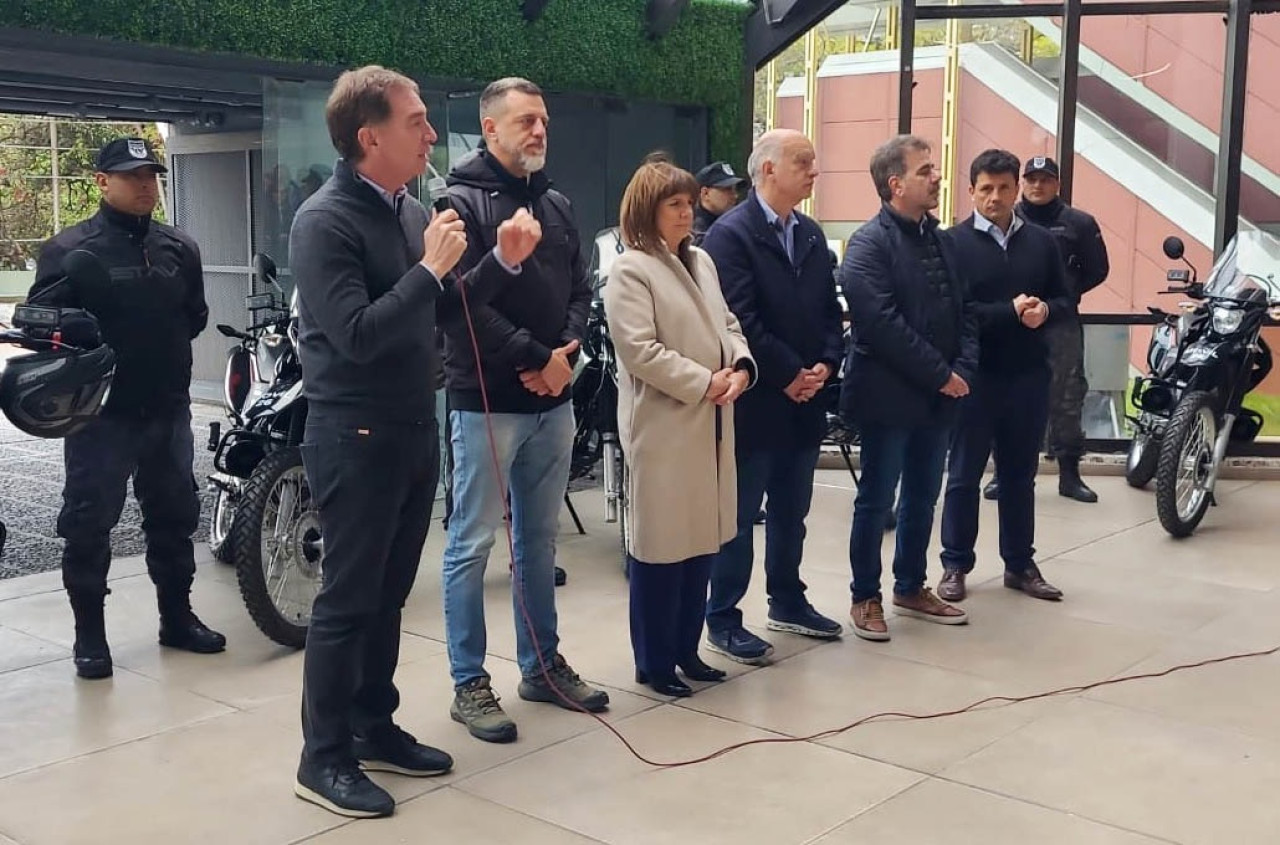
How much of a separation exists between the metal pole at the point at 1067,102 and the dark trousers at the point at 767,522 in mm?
4443

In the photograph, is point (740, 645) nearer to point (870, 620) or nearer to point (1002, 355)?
point (870, 620)

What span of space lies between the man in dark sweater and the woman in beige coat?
1.44 meters

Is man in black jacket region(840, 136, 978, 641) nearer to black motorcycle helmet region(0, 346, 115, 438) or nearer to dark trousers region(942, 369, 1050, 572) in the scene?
dark trousers region(942, 369, 1050, 572)

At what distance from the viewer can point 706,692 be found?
423 centimetres

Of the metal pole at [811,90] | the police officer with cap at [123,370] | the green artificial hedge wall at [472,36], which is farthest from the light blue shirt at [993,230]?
the metal pole at [811,90]

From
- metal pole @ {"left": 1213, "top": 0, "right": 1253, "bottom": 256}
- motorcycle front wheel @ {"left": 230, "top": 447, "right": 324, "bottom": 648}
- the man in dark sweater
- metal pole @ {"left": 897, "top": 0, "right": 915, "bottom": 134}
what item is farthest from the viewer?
metal pole @ {"left": 897, "top": 0, "right": 915, "bottom": 134}

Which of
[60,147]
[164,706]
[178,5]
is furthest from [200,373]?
[60,147]

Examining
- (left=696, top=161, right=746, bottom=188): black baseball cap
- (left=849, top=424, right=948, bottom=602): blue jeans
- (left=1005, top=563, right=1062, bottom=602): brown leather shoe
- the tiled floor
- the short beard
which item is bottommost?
the tiled floor

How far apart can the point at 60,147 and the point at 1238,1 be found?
2175cm

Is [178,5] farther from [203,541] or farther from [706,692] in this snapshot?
[706,692]

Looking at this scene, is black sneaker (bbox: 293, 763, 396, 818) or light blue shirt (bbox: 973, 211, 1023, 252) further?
light blue shirt (bbox: 973, 211, 1023, 252)

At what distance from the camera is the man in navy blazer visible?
173 inches

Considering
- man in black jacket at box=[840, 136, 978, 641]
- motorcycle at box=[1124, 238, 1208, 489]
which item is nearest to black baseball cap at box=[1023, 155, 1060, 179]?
motorcycle at box=[1124, 238, 1208, 489]

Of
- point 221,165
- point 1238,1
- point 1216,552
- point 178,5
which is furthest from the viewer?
point 221,165
